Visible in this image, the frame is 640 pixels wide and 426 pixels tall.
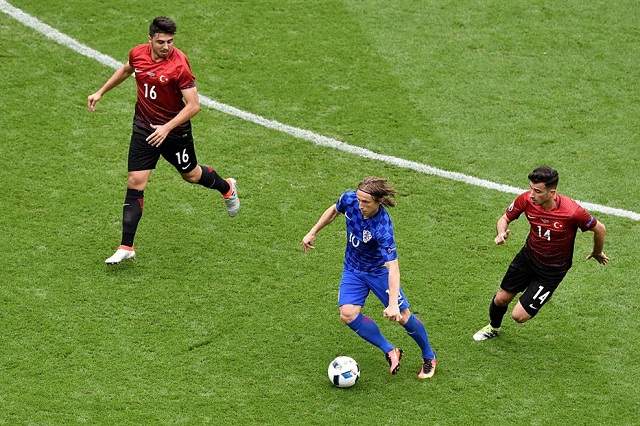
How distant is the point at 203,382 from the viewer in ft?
35.7

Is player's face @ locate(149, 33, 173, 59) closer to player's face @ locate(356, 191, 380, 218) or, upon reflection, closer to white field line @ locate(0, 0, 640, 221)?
player's face @ locate(356, 191, 380, 218)

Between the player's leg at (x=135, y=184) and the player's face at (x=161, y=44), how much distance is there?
89cm

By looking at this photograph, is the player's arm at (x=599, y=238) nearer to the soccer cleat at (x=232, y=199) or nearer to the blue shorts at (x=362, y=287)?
the blue shorts at (x=362, y=287)

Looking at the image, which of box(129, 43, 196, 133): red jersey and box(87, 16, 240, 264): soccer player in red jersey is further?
box(129, 43, 196, 133): red jersey

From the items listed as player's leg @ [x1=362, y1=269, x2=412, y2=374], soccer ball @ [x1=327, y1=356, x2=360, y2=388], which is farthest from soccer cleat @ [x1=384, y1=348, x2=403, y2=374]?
player's leg @ [x1=362, y1=269, x2=412, y2=374]

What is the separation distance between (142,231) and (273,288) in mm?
1876

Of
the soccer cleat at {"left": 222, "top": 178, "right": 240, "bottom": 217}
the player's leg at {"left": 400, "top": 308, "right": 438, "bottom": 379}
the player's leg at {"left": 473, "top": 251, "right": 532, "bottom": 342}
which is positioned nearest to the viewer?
the player's leg at {"left": 400, "top": 308, "right": 438, "bottom": 379}

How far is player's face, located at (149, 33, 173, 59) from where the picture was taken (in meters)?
11.8

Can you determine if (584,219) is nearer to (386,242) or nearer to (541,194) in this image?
(541,194)

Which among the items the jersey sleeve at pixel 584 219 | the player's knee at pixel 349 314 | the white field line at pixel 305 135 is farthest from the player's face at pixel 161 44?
the jersey sleeve at pixel 584 219

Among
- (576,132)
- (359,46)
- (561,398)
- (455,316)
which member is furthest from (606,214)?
(359,46)

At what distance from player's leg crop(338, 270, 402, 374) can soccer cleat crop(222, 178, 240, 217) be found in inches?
112

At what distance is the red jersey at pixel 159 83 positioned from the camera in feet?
39.5

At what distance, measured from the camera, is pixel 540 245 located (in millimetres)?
11273
